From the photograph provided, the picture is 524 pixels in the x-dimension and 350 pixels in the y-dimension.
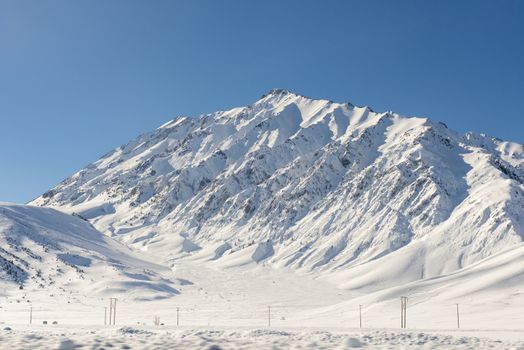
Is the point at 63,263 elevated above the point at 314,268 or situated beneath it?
elevated above

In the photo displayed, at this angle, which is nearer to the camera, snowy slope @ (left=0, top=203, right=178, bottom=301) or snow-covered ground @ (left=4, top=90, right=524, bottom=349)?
snow-covered ground @ (left=4, top=90, right=524, bottom=349)

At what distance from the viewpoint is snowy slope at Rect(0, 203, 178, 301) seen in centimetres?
11912

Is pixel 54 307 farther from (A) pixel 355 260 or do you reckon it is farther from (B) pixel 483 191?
(B) pixel 483 191

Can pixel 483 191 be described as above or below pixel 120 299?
above

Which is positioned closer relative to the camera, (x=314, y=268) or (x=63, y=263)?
(x=63, y=263)

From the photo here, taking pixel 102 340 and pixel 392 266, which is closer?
pixel 102 340

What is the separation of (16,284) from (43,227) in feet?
160

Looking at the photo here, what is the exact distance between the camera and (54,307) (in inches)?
3740

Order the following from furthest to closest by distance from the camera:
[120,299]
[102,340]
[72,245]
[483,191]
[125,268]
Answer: [483,191]
[72,245]
[125,268]
[120,299]
[102,340]

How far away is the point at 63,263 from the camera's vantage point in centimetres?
13688

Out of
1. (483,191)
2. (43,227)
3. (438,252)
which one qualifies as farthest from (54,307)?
(483,191)

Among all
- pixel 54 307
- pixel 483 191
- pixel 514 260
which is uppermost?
pixel 483 191

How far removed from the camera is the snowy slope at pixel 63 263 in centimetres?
11912

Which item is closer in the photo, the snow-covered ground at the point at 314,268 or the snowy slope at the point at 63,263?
the snow-covered ground at the point at 314,268
